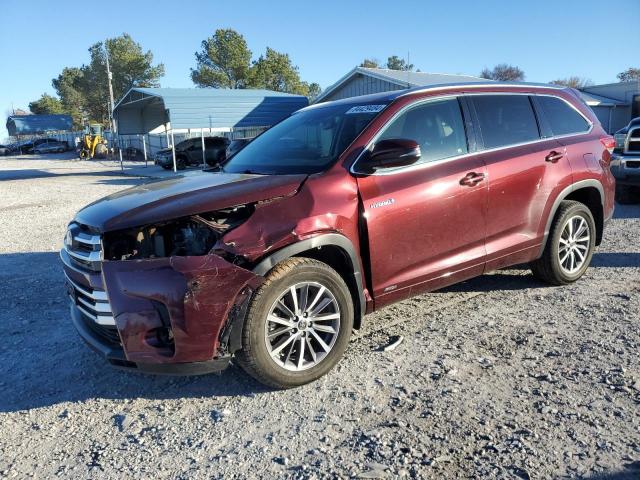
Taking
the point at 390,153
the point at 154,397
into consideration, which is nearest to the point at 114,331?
the point at 154,397

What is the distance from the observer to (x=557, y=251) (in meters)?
4.95

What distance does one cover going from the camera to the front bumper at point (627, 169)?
9211 millimetres

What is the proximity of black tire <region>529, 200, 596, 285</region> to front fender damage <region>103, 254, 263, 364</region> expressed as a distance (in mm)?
3188

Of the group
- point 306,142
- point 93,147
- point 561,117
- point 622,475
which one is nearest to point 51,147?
point 93,147

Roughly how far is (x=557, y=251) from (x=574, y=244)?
339 millimetres

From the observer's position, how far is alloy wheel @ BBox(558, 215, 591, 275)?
A: 16.6ft

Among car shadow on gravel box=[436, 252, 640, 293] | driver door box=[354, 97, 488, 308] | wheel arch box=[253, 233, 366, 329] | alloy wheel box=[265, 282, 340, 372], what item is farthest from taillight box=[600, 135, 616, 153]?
alloy wheel box=[265, 282, 340, 372]

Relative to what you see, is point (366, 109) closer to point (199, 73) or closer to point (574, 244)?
point (574, 244)

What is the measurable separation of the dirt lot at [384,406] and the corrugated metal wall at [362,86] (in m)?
19.2

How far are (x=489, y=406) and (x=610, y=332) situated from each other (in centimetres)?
162

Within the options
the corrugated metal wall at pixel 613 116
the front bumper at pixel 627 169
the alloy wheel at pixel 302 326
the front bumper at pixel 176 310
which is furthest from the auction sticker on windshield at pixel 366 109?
the corrugated metal wall at pixel 613 116

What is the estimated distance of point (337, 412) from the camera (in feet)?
Result: 10.1

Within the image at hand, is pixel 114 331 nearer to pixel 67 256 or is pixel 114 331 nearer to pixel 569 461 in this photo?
pixel 67 256

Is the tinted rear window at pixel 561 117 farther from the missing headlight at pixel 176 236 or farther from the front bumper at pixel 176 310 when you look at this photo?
the front bumper at pixel 176 310
